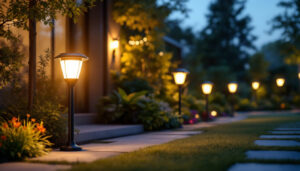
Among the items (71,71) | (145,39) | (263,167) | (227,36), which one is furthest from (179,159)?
(227,36)

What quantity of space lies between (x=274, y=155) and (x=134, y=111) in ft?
19.5

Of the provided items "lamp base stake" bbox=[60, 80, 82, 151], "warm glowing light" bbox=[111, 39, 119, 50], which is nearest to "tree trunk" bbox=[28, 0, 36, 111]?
"lamp base stake" bbox=[60, 80, 82, 151]

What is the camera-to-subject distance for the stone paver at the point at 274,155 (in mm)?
4410

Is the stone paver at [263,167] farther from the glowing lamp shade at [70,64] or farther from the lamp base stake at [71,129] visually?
the glowing lamp shade at [70,64]

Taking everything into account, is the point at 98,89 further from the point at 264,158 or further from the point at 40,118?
the point at 264,158

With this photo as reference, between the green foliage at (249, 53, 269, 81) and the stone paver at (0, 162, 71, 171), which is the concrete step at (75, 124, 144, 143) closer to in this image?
the stone paver at (0, 162, 71, 171)

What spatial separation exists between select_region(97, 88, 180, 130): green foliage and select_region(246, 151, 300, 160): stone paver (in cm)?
516

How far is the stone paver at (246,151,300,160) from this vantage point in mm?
4410

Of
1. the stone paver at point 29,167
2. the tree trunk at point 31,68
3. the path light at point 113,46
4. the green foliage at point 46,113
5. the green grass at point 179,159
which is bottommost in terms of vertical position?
the stone paver at point 29,167

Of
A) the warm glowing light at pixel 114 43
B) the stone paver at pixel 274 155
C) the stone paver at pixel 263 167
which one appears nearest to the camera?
the stone paver at pixel 263 167

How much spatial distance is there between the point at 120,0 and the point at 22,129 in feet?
26.5

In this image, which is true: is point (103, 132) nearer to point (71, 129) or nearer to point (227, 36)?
point (71, 129)

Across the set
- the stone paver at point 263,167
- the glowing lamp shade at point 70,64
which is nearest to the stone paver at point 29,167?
the glowing lamp shade at point 70,64

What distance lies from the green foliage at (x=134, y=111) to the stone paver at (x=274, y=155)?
516 cm
